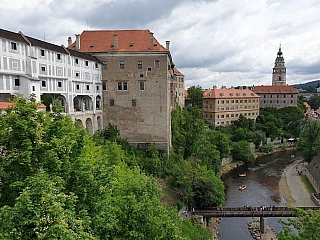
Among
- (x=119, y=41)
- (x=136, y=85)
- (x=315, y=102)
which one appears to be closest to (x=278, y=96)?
(x=315, y=102)

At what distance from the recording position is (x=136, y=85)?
29297mm

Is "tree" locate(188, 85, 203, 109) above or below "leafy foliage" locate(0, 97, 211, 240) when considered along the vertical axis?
above

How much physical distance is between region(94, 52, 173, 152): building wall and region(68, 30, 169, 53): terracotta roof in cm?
77

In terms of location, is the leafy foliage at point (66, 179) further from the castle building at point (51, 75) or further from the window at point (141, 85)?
the window at point (141, 85)

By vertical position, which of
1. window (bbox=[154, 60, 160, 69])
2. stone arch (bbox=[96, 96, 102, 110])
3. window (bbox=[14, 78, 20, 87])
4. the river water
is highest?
window (bbox=[154, 60, 160, 69])

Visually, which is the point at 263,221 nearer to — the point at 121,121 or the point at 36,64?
the point at 121,121

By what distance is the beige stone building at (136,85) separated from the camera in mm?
28875

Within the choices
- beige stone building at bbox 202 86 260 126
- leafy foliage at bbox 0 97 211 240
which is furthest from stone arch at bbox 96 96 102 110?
beige stone building at bbox 202 86 260 126

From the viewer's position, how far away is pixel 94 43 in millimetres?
30359

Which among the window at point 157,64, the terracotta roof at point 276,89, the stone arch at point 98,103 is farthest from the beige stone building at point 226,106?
the stone arch at point 98,103

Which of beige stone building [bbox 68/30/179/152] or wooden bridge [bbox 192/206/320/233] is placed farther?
beige stone building [bbox 68/30/179/152]

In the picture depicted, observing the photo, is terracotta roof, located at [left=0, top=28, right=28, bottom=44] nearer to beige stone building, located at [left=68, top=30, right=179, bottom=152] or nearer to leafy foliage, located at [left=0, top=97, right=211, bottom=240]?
beige stone building, located at [left=68, top=30, right=179, bottom=152]

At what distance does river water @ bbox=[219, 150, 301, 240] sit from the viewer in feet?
82.9

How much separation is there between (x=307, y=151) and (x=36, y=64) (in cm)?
4217
